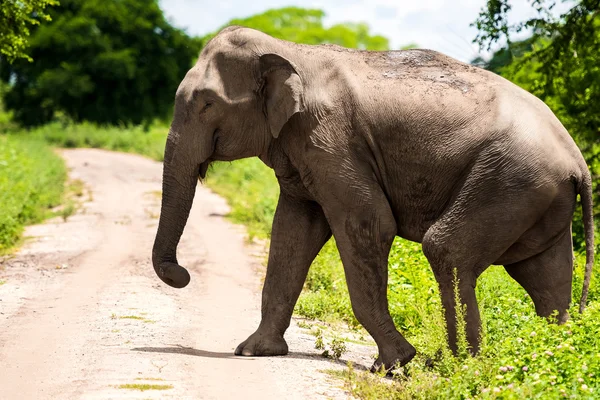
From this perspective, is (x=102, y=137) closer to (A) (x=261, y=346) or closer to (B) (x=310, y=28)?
(A) (x=261, y=346)

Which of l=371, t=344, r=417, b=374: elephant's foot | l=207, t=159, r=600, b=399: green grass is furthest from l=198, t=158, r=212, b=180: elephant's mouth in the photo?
l=371, t=344, r=417, b=374: elephant's foot

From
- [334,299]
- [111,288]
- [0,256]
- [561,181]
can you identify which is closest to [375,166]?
[561,181]

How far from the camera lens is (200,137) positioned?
841 centimetres

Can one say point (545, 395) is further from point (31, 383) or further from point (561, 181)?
point (31, 383)

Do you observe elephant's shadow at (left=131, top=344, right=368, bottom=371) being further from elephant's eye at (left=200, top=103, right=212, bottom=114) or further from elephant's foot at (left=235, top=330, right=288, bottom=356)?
elephant's eye at (left=200, top=103, right=212, bottom=114)

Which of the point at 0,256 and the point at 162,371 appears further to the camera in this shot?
the point at 0,256

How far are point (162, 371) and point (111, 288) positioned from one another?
4.85m

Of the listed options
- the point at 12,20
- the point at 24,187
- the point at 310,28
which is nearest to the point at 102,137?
the point at 24,187

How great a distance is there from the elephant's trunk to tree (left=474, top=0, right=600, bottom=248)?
7.66 m

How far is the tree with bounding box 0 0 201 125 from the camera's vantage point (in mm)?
44688

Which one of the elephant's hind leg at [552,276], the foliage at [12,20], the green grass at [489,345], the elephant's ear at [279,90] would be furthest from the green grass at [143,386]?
the foliage at [12,20]

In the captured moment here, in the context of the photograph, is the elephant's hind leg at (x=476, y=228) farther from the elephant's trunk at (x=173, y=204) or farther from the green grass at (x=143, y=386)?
the green grass at (x=143, y=386)

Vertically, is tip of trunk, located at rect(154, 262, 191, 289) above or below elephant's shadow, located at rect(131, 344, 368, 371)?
above

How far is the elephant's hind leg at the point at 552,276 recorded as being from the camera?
8258mm
